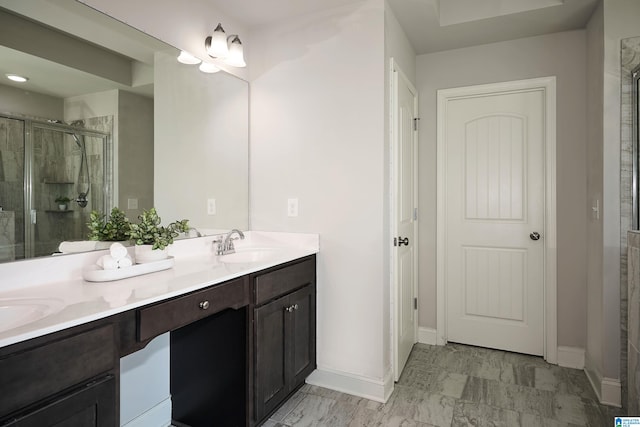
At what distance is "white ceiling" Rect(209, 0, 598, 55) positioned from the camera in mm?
2359

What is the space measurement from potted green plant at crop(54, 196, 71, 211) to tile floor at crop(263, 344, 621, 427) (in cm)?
149

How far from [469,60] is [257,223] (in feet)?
7.04

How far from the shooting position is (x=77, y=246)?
1648mm

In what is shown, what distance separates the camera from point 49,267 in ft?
4.99

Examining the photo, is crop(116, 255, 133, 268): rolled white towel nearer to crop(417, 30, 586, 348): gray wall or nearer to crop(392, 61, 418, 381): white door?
crop(392, 61, 418, 381): white door

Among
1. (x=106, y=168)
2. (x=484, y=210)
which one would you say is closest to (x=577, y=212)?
(x=484, y=210)

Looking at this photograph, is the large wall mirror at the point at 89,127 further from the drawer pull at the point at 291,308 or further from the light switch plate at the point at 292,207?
the drawer pull at the point at 291,308

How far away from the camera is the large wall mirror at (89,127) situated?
1441 mm

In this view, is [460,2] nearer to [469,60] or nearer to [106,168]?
[469,60]

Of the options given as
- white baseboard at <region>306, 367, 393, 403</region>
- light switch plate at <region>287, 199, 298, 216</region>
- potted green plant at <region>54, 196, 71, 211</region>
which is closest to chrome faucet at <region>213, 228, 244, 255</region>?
light switch plate at <region>287, 199, 298, 216</region>

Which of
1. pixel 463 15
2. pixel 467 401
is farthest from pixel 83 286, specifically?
pixel 463 15

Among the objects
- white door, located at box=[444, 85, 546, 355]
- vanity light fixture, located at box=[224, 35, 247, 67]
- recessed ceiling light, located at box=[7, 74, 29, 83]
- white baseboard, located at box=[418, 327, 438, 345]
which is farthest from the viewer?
white baseboard, located at box=[418, 327, 438, 345]

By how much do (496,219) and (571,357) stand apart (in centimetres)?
112

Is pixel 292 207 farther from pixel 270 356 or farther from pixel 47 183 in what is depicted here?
pixel 47 183
